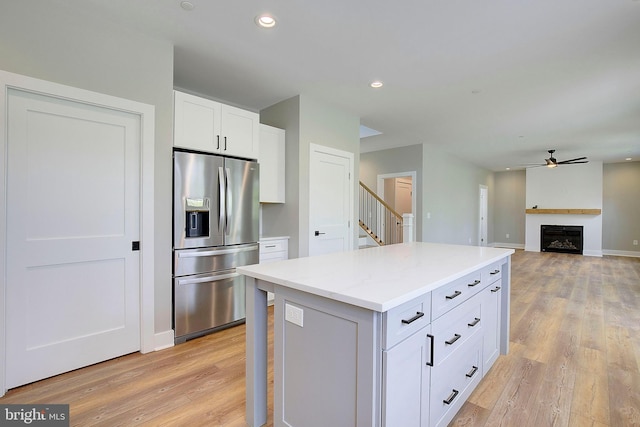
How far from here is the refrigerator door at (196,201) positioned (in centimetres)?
268

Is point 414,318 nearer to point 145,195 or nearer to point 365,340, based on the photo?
point 365,340

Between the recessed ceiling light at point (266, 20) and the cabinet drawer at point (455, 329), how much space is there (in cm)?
237

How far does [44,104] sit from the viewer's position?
6.86 feet

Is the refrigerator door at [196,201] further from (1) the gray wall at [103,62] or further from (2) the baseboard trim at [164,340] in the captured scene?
(2) the baseboard trim at [164,340]

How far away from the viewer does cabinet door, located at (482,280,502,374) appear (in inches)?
83.7

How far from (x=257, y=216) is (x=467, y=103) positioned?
3123 mm

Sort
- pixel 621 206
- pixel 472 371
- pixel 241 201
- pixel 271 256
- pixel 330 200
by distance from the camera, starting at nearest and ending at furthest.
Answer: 1. pixel 472 371
2. pixel 241 201
3. pixel 271 256
4. pixel 330 200
5. pixel 621 206

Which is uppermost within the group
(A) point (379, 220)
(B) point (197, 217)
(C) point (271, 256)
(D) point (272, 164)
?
(D) point (272, 164)

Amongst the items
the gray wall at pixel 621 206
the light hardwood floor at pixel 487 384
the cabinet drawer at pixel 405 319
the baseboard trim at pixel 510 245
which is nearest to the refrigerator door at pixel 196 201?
the light hardwood floor at pixel 487 384

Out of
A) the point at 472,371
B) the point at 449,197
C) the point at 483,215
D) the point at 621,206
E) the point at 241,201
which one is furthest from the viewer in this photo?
the point at 483,215

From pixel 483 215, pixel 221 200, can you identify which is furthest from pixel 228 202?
pixel 483 215

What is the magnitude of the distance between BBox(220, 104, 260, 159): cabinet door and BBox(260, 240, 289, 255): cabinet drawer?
3.42 feet

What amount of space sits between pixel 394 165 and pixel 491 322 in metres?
4.95

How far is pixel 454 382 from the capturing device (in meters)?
1.70
